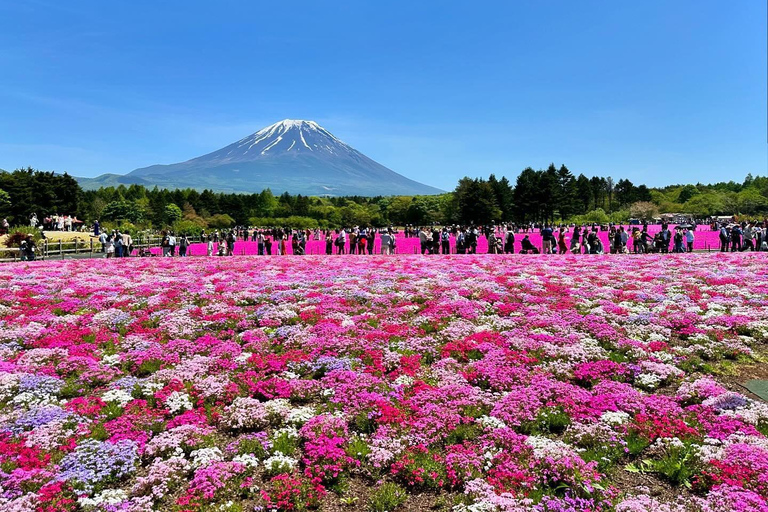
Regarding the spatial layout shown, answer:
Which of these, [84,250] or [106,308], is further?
[84,250]

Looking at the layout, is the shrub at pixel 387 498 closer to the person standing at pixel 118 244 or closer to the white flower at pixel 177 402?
the white flower at pixel 177 402

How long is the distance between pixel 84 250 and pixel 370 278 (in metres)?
31.9

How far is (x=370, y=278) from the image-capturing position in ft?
62.7

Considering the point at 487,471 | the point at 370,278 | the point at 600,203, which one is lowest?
the point at 487,471

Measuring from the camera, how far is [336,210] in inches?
6024

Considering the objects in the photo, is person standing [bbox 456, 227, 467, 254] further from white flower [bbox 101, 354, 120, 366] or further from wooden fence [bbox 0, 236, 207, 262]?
wooden fence [bbox 0, 236, 207, 262]

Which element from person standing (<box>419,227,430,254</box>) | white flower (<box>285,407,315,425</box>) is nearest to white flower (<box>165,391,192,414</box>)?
white flower (<box>285,407,315,425</box>)

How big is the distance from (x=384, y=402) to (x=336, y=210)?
147479 mm

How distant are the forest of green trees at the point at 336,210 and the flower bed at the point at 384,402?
7364 centimetres

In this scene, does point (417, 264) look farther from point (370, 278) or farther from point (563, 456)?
point (563, 456)

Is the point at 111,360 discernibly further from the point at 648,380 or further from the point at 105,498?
the point at 648,380

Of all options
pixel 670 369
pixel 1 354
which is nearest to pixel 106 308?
pixel 1 354

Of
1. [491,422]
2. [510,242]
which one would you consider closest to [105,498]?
[491,422]

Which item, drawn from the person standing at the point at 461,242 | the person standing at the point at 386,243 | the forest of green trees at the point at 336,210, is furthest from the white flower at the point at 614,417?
the forest of green trees at the point at 336,210
